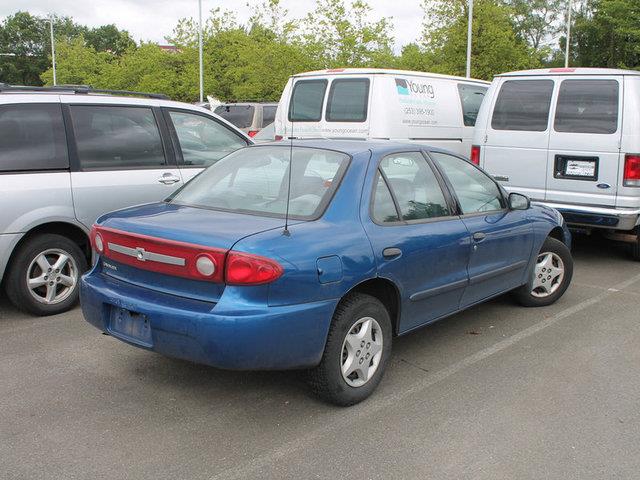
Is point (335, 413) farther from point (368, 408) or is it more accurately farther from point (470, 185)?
point (470, 185)

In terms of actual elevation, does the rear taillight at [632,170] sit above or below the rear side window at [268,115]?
below

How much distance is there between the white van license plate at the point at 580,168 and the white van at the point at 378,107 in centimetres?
237

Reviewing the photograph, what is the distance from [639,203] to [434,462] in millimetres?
5140

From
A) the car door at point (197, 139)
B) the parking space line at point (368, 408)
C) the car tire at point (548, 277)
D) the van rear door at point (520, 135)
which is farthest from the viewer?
the van rear door at point (520, 135)

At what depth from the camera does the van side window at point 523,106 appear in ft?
25.8

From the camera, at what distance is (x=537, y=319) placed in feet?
18.6

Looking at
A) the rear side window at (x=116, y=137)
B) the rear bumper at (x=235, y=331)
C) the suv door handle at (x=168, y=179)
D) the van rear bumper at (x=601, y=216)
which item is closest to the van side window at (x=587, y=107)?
the van rear bumper at (x=601, y=216)

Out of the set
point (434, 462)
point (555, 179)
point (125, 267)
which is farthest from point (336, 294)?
point (555, 179)

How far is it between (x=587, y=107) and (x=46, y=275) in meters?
5.86

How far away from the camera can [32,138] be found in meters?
5.50

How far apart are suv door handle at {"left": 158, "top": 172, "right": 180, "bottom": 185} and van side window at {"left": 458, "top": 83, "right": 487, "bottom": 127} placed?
5.68 m

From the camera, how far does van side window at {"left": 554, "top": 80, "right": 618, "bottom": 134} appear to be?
291 inches

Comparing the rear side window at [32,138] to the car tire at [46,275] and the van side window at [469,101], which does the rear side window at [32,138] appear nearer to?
the car tire at [46,275]

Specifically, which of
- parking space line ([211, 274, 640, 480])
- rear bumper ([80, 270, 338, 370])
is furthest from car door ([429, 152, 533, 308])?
rear bumper ([80, 270, 338, 370])
